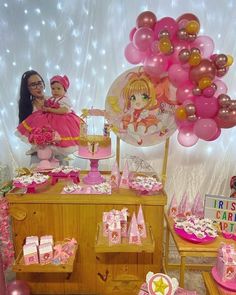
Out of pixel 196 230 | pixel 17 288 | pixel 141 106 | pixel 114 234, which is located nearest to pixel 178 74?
pixel 141 106

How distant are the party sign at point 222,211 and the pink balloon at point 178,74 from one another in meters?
0.85

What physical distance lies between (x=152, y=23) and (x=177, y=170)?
5.22 feet

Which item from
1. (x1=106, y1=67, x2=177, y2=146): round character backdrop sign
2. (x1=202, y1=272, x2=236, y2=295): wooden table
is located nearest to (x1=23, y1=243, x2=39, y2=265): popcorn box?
(x1=202, y1=272, x2=236, y2=295): wooden table

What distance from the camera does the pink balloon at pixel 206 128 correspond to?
2.05 m

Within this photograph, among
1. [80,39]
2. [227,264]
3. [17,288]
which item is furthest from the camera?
[80,39]

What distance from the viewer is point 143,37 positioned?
2.11 meters

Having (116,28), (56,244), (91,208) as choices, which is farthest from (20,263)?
(116,28)

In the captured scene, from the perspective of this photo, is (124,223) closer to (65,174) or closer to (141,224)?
(141,224)

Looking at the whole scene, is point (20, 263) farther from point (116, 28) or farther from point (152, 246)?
point (116, 28)

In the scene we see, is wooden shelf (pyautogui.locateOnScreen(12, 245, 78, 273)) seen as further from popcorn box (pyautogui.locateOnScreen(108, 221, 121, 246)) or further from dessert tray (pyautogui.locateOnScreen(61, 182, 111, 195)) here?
dessert tray (pyautogui.locateOnScreen(61, 182, 111, 195))

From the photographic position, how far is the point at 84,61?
2.93m

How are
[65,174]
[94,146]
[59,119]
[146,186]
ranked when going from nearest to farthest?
1. [146,186]
2. [94,146]
3. [65,174]
4. [59,119]

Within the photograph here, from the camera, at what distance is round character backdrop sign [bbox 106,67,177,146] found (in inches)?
96.1

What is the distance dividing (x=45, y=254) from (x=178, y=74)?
1.51m
